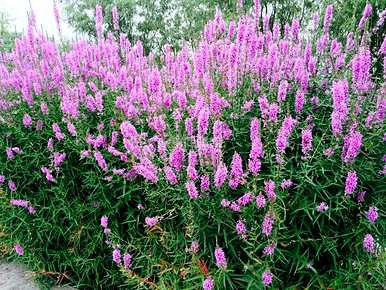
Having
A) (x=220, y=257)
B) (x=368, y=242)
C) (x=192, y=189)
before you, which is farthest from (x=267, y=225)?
(x=368, y=242)

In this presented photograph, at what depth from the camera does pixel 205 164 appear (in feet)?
9.19

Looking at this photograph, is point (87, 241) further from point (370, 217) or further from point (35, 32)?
point (370, 217)

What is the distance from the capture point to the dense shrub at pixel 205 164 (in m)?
2.84

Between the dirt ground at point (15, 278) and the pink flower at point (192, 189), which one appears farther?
the dirt ground at point (15, 278)

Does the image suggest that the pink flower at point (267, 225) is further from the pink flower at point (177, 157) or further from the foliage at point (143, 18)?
the foliage at point (143, 18)

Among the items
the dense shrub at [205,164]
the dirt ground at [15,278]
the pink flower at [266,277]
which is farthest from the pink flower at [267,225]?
the dirt ground at [15,278]

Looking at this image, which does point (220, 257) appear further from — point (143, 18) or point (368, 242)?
point (143, 18)

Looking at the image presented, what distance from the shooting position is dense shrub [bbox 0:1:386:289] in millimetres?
2836

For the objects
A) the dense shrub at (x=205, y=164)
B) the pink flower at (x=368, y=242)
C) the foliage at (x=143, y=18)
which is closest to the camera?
the pink flower at (x=368, y=242)

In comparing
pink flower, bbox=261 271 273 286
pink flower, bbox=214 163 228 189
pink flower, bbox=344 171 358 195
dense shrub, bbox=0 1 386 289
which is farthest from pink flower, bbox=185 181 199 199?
pink flower, bbox=344 171 358 195

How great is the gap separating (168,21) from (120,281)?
835 inches

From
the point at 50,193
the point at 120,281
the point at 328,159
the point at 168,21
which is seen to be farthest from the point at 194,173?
the point at 168,21

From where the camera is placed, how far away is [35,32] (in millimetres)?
4711

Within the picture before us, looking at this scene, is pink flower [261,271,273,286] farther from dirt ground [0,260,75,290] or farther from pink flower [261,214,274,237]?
dirt ground [0,260,75,290]
